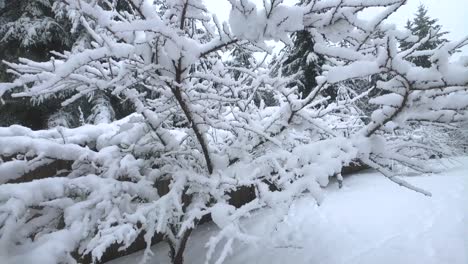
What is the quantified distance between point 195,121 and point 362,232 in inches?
87.9

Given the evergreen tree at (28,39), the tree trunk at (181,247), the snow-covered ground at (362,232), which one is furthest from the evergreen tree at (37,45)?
the tree trunk at (181,247)

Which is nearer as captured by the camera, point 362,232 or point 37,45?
point 362,232

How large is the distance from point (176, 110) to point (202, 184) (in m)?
0.51

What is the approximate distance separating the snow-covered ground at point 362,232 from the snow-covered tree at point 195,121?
402mm

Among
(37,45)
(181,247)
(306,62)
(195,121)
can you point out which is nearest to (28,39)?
(37,45)

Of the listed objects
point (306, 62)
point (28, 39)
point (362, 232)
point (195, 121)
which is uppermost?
point (28, 39)

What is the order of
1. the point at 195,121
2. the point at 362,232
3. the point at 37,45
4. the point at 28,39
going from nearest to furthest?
the point at 195,121 < the point at 362,232 < the point at 28,39 < the point at 37,45

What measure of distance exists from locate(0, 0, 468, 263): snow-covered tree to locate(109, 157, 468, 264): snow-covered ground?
15.8 inches

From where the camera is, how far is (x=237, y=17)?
1489 mm

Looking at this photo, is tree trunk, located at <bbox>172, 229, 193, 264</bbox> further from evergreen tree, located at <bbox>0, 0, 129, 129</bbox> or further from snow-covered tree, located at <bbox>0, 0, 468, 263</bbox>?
evergreen tree, located at <bbox>0, 0, 129, 129</bbox>

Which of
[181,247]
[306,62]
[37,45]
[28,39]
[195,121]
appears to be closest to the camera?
[195,121]

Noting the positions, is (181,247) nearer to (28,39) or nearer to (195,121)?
(195,121)

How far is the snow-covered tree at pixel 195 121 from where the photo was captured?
1451 millimetres

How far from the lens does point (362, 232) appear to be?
3.37 meters
